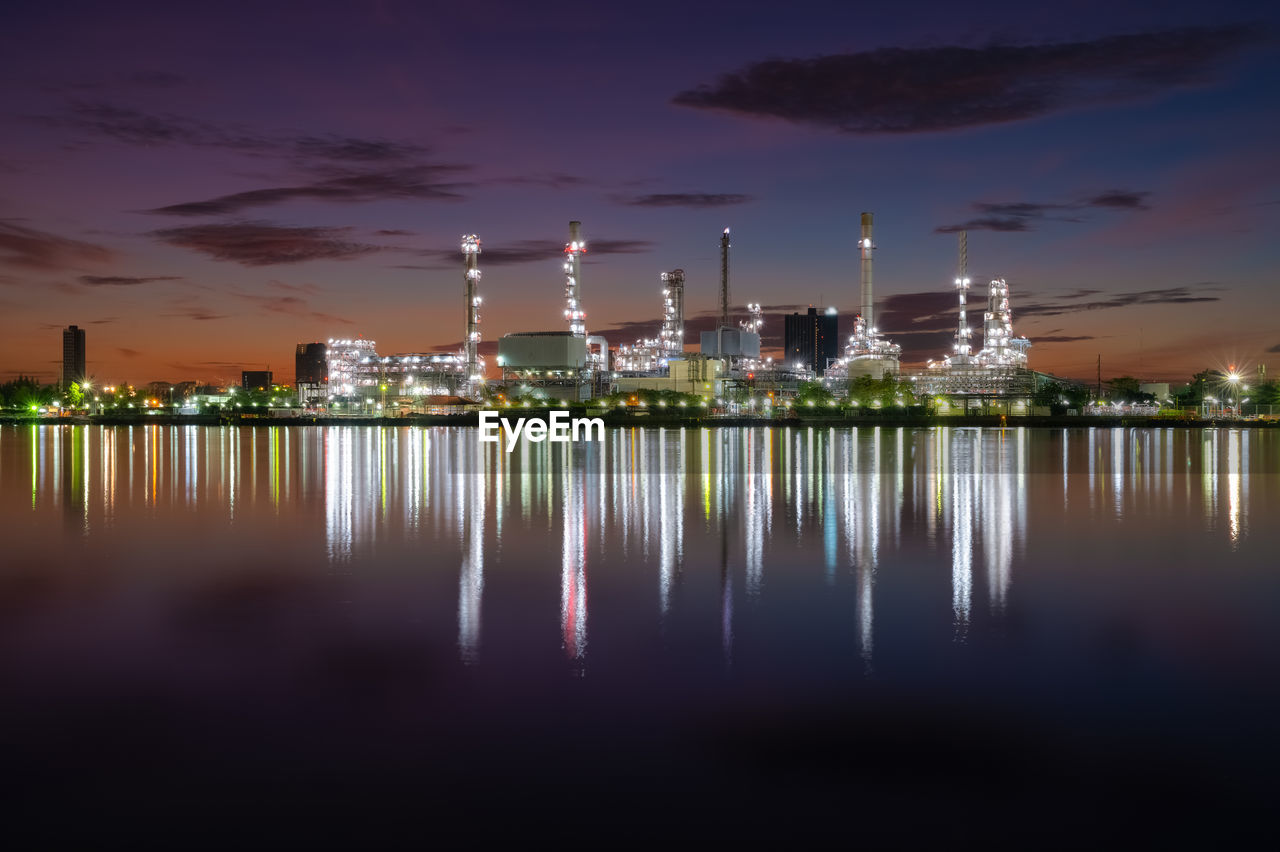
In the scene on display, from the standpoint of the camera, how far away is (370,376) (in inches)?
6969

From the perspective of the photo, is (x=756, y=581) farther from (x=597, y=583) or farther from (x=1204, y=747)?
(x=1204, y=747)

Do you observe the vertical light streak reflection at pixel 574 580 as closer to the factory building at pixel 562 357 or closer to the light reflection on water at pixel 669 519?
the light reflection on water at pixel 669 519

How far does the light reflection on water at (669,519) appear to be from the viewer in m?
13.7

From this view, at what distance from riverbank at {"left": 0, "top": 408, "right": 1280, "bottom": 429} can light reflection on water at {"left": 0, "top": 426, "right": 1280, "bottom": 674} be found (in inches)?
2958

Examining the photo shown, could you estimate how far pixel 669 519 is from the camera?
72.4 ft

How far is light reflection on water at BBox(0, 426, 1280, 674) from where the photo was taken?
1371 centimetres

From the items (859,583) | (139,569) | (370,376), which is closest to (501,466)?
(139,569)

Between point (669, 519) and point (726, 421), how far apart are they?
96.1 meters

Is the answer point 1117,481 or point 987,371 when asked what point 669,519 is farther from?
point 987,371

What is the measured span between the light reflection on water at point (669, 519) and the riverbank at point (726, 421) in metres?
75.1

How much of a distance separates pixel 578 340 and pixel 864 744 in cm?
15171

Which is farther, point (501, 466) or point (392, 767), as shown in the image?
point (501, 466)

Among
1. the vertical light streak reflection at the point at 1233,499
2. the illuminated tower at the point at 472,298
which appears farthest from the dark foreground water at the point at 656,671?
the illuminated tower at the point at 472,298

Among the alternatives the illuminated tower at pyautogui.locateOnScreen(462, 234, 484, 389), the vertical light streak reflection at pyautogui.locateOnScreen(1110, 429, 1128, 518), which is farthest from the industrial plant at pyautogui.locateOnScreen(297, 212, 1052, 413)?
the vertical light streak reflection at pyautogui.locateOnScreen(1110, 429, 1128, 518)
